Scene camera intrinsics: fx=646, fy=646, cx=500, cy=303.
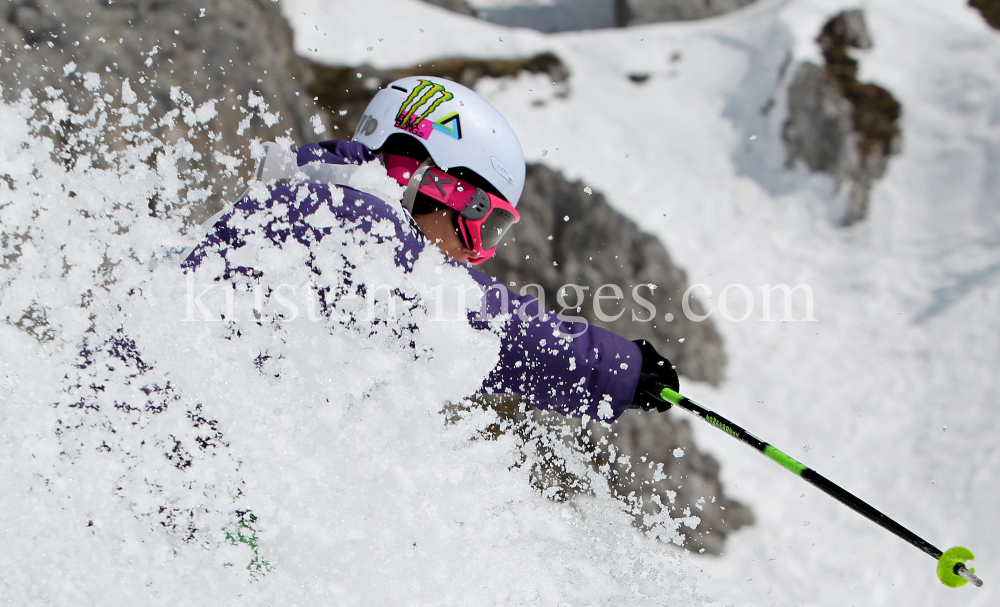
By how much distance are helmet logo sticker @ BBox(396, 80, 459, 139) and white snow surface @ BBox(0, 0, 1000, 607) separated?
0.82 metres

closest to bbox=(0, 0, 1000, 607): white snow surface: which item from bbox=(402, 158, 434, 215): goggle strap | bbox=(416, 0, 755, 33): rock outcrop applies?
bbox=(402, 158, 434, 215): goggle strap

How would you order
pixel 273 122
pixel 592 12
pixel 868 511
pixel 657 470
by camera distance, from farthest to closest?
pixel 592 12, pixel 273 122, pixel 657 470, pixel 868 511

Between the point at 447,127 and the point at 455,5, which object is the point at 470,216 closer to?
the point at 447,127

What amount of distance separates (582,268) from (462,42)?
4.49 metres

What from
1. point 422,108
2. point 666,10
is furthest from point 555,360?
point 666,10

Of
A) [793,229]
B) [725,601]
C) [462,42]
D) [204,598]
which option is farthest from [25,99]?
[793,229]

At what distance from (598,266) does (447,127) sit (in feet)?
20.9

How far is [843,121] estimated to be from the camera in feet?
32.1

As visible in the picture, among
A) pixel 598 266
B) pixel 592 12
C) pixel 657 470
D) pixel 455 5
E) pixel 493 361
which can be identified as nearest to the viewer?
pixel 493 361

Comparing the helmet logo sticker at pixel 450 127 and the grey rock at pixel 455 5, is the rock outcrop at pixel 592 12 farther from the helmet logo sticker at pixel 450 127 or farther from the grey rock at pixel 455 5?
the helmet logo sticker at pixel 450 127

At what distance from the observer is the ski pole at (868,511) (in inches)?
94.9

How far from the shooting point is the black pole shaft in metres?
2.59

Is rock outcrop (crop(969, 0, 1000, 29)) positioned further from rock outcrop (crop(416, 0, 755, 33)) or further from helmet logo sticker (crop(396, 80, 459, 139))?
helmet logo sticker (crop(396, 80, 459, 139))

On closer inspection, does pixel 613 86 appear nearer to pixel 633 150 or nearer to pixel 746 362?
pixel 633 150
